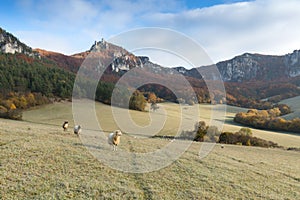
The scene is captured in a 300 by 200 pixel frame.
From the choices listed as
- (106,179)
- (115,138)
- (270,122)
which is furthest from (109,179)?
(270,122)

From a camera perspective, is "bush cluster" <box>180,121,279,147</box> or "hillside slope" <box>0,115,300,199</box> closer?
"hillside slope" <box>0,115,300,199</box>

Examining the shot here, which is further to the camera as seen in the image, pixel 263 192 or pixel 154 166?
pixel 154 166

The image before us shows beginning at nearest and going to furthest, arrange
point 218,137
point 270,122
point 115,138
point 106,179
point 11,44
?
point 106,179
point 115,138
point 218,137
point 270,122
point 11,44

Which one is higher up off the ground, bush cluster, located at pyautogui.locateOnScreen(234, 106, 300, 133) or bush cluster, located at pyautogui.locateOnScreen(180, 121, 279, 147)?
bush cluster, located at pyautogui.locateOnScreen(234, 106, 300, 133)

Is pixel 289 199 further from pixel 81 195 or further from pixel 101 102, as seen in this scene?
pixel 101 102

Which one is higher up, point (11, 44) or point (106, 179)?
point (11, 44)

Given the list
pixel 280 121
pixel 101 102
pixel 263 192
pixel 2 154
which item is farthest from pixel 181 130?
pixel 280 121

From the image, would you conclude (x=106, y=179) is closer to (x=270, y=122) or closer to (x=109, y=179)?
(x=109, y=179)

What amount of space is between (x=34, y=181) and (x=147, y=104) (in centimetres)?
A: 7597

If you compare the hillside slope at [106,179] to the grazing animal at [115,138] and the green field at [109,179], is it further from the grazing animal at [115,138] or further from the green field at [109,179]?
the grazing animal at [115,138]

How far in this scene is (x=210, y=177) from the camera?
578 inches

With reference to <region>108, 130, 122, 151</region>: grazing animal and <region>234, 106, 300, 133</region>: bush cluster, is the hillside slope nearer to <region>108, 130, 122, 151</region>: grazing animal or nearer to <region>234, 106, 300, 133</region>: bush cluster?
<region>108, 130, 122, 151</region>: grazing animal

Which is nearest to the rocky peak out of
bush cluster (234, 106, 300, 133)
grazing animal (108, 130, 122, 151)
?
bush cluster (234, 106, 300, 133)

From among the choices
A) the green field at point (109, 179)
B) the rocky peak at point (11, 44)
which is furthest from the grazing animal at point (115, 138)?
the rocky peak at point (11, 44)
